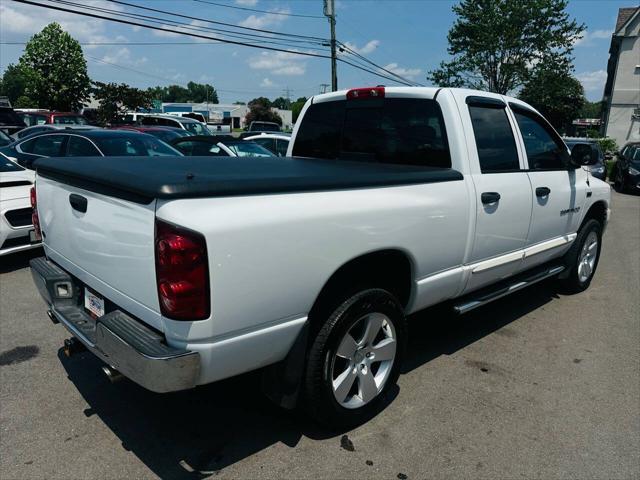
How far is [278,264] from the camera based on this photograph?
2.25 m

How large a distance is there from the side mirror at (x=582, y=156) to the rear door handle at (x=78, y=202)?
13.3 feet

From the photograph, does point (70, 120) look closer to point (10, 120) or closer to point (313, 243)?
point (10, 120)

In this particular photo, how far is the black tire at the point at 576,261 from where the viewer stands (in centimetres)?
509

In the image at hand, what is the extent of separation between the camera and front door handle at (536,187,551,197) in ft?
13.2

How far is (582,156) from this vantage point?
179 inches

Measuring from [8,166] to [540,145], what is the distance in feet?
20.4

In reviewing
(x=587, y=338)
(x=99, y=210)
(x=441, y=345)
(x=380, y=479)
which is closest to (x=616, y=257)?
(x=587, y=338)

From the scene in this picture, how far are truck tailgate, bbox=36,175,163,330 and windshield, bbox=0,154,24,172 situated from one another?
3791 mm

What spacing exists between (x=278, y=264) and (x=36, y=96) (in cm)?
4569

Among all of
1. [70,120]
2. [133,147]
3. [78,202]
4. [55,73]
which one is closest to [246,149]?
[133,147]

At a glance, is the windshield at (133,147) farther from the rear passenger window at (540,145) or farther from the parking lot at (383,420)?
the rear passenger window at (540,145)

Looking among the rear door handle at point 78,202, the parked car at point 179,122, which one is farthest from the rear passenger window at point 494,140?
the parked car at point 179,122

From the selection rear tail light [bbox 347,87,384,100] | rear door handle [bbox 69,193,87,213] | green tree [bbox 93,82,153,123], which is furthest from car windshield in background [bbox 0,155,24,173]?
green tree [bbox 93,82,153,123]

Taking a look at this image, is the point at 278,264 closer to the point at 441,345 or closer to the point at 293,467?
the point at 293,467
